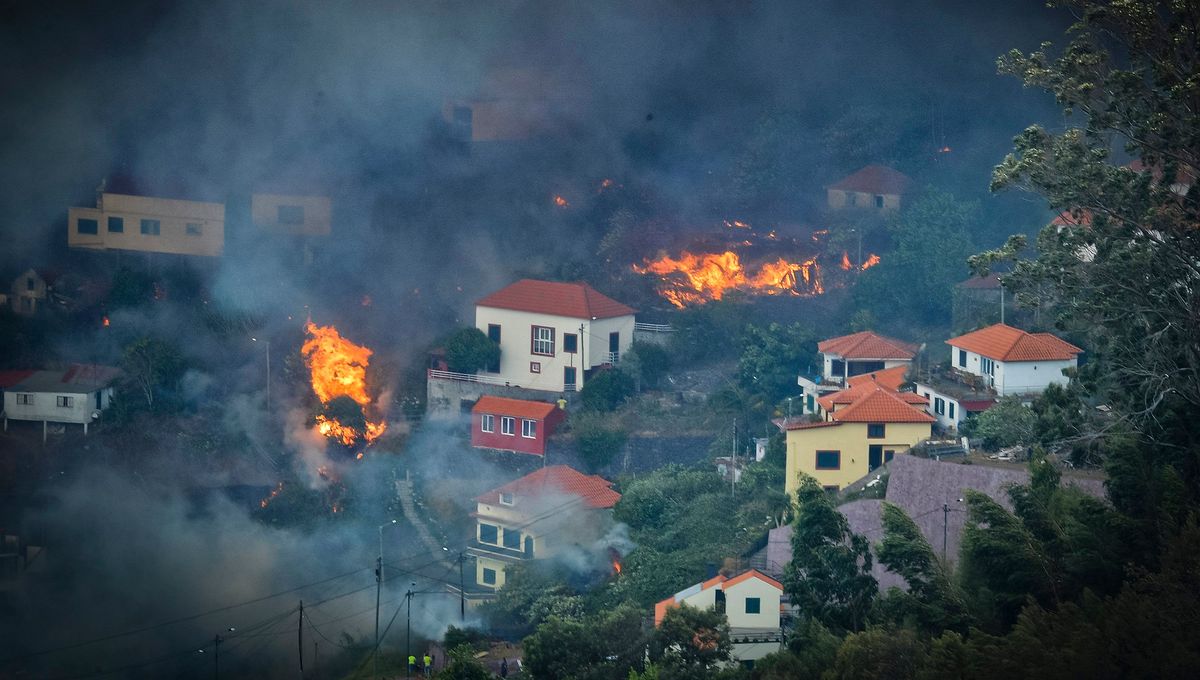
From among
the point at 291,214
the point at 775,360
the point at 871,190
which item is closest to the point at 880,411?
the point at 775,360

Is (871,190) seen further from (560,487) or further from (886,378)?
(560,487)

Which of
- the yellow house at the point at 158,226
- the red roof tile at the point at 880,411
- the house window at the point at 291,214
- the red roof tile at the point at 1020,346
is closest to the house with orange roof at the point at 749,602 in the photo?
the red roof tile at the point at 880,411

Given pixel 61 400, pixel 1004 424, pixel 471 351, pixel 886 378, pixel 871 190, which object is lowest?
pixel 1004 424

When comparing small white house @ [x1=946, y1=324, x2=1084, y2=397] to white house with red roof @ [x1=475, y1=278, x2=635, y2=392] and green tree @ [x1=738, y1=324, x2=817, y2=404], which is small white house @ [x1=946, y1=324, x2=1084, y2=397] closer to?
green tree @ [x1=738, y1=324, x2=817, y2=404]

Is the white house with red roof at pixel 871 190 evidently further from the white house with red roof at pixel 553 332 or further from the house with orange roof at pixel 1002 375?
the house with orange roof at pixel 1002 375

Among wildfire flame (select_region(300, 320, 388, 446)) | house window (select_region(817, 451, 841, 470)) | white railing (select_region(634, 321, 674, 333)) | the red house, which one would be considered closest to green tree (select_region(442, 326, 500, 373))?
the red house

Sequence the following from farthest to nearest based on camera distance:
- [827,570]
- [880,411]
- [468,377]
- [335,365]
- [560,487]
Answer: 1. [335,365]
2. [468,377]
3. [560,487]
4. [880,411]
5. [827,570]

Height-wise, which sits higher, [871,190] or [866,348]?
[871,190]

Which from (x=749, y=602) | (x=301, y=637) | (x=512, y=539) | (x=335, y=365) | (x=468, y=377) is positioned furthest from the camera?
(x=335, y=365)
